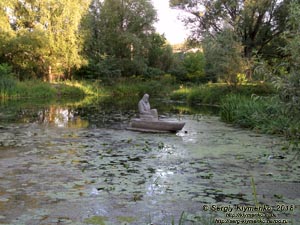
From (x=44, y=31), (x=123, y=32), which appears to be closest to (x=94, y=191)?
(x=44, y=31)

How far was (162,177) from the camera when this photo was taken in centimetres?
744

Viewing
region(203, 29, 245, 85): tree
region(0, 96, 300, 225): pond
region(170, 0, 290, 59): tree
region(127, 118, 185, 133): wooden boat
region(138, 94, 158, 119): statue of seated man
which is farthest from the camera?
region(170, 0, 290, 59): tree

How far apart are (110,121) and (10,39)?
2072 centimetres

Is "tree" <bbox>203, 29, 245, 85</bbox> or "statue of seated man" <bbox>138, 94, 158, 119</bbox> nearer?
"statue of seated man" <bbox>138, 94, 158, 119</bbox>

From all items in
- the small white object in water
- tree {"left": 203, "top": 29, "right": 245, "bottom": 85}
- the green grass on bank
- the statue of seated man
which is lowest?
the small white object in water

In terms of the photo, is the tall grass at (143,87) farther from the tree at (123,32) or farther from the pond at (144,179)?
the pond at (144,179)

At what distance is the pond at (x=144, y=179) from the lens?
534cm

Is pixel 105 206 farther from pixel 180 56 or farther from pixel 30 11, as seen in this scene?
pixel 180 56

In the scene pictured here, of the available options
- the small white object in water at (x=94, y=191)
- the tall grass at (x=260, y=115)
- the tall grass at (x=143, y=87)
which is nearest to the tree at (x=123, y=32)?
the tall grass at (x=143, y=87)

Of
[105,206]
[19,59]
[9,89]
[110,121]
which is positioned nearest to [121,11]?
[19,59]

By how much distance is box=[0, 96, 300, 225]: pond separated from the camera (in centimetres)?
534

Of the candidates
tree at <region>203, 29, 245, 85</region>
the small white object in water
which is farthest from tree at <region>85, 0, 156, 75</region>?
the small white object in water

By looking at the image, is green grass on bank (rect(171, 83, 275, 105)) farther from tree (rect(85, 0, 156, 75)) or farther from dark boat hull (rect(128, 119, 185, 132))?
tree (rect(85, 0, 156, 75))

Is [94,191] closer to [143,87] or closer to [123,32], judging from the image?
[143,87]
